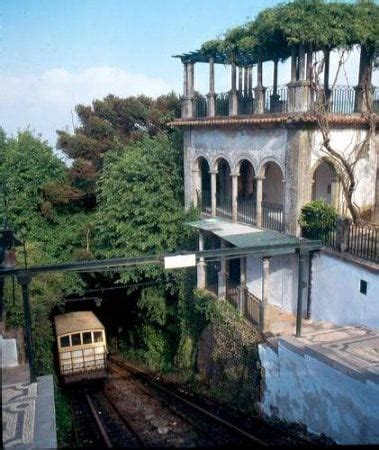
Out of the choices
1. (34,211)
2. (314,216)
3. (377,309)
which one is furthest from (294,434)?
(34,211)

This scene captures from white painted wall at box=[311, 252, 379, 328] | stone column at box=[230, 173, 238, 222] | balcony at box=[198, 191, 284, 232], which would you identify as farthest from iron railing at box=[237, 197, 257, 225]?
white painted wall at box=[311, 252, 379, 328]

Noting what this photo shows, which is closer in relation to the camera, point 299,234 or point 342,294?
point 342,294

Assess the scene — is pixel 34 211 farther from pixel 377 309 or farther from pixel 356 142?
pixel 377 309

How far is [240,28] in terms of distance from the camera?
55.2ft

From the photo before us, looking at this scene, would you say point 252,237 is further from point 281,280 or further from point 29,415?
point 29,415

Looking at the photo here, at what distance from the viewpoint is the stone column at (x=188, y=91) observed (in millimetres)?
20317

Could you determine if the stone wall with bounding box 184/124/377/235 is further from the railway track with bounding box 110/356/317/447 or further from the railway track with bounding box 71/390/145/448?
the railway track with bounding box 71/390/145/448

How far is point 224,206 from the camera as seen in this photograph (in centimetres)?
2159

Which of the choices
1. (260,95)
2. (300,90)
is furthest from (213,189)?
(300,90)

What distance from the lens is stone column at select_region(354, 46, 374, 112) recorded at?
53.7 ft

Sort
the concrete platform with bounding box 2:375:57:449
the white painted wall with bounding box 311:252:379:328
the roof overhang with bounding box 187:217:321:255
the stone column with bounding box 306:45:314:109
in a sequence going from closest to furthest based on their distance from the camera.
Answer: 1. the concrete platform with bounding box 2:375:57:449
2. the white painted wall with bounding box 311:252:379:328
3. the roof overhang with bounding box 187:217:321:255
4. the stone column with bounding box 306:45:314:109

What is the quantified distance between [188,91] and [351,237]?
33.6ft

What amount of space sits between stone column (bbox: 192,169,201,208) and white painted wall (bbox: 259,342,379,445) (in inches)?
336

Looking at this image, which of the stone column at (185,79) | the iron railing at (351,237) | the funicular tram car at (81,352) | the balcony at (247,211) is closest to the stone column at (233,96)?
the stone column at (185,79)
